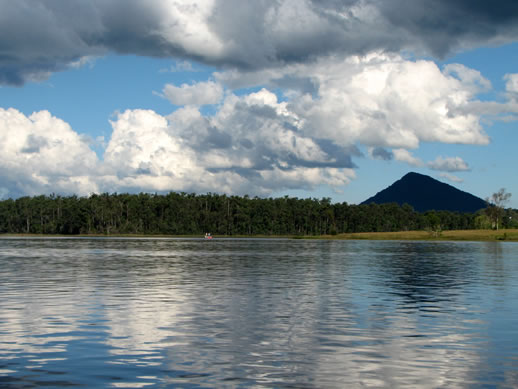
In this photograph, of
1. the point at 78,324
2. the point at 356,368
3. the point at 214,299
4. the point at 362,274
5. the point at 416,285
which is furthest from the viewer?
the point at 362,274

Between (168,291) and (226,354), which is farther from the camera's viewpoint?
(168,291)

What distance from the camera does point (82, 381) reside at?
1600cm

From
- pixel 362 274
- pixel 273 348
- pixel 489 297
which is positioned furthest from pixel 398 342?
pixel 362 274

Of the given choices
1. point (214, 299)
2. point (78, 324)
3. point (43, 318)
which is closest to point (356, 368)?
point (78, 324)

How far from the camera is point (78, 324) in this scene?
2562cm

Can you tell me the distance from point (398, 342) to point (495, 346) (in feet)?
10.9

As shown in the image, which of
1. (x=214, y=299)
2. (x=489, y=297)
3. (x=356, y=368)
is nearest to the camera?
(x=356, y=368)

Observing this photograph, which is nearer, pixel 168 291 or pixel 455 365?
pixel 455 365

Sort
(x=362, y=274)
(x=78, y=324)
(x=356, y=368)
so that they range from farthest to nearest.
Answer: (x=362, y=274) < (x=78, y=324) < (x=356, y=368)

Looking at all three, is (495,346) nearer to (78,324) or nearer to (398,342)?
(398,342)

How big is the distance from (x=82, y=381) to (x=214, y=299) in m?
19.4

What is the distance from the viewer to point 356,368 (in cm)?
1766

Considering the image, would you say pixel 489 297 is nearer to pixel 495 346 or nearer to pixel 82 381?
pixel 495 346

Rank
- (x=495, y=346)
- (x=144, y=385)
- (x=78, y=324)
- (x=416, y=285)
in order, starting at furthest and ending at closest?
(x=416, y=285)
(x=78, y=324)
(x=495, y=346)
(x=144, y=385)
